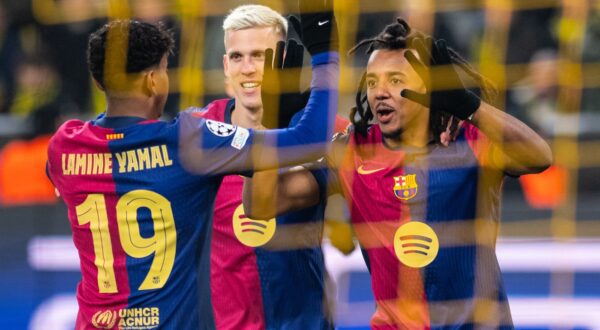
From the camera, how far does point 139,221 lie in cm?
375

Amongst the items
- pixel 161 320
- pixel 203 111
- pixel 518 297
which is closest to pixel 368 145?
pixel 203 111

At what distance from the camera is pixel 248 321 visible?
14.8 feet

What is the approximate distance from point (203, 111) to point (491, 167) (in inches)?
48.8

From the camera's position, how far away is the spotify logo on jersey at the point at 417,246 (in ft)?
13.4

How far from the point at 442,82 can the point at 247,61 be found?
1.01 meters

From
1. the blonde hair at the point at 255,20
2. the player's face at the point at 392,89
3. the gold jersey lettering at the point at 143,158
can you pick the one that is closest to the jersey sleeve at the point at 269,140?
the gold jersey lettering at the point at 143,158

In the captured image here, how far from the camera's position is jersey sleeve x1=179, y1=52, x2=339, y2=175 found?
3.68 meters

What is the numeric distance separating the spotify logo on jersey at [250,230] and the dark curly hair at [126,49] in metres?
0.94

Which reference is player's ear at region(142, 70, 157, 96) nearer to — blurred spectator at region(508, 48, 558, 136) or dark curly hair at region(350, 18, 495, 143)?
dark curly hair at region(350, 18, 495, 143)

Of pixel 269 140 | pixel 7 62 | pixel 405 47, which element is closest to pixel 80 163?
pixel 269 140

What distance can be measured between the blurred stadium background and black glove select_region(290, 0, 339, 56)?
Answer: 245cm

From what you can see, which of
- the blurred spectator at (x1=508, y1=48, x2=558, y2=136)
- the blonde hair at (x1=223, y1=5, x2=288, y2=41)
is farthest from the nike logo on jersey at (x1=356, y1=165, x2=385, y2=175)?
the blurred spectator at (x1=508, y1=48, x2=558, y2=136)

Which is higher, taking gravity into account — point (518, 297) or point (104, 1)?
point (104, 1)

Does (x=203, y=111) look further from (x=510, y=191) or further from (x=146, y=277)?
(x=510, y=191)
